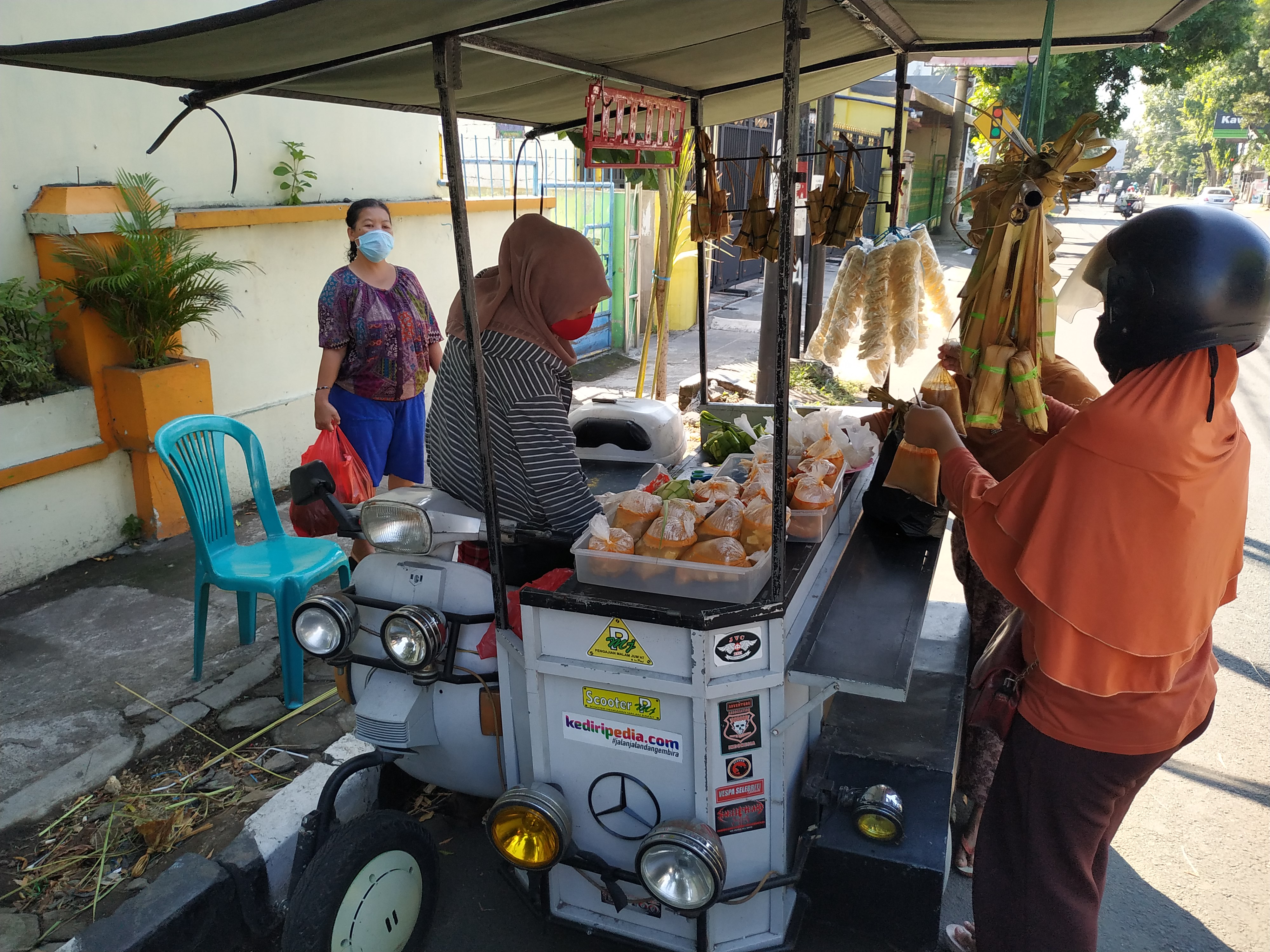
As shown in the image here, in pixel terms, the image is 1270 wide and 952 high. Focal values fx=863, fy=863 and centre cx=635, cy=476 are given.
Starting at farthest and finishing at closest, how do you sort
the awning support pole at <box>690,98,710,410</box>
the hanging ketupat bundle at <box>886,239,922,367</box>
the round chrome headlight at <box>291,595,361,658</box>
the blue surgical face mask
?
the blue surgical face mask
the awning support pole at <box>690,98,710,410</box>
the hanging ketupat bundle at <box>886,239,922,367</box>
the round chrome headlight at <box>291,595,361,658</box>

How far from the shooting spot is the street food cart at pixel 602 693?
1.92 m

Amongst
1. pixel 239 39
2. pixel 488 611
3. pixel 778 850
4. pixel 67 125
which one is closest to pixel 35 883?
pixel 488 611

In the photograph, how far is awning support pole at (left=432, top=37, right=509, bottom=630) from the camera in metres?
1.93

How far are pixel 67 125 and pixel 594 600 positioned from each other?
14.1ft

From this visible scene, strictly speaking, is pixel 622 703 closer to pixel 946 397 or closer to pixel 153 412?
pixel 946 397

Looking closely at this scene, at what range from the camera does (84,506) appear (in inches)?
182

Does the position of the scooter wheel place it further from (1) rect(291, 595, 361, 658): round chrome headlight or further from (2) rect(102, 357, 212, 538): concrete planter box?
(2) rect(102, 357, 212, 538): concrete planter box

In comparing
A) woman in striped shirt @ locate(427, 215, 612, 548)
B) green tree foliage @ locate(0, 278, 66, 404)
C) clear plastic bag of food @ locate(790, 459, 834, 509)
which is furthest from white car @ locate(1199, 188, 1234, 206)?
green tree foliage @ locate(0, 278, 66, 404)

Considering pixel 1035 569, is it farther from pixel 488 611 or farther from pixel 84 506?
pixel 84 506

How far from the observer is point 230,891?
248 centimetres

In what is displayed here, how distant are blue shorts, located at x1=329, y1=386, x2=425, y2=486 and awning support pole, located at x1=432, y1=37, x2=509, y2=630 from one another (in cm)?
202

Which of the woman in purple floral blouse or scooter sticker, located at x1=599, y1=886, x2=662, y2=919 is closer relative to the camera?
scooter sticker, located at x1=599, y1=886, x2=662, y2=919

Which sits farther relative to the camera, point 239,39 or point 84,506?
point 84,506

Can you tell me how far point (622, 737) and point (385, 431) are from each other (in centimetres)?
261
